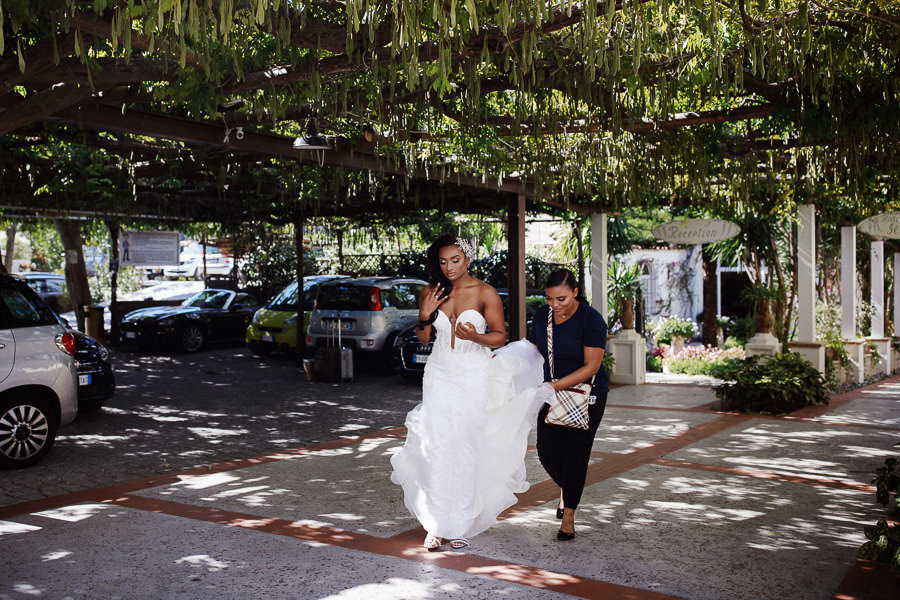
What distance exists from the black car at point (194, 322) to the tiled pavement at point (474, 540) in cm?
1102

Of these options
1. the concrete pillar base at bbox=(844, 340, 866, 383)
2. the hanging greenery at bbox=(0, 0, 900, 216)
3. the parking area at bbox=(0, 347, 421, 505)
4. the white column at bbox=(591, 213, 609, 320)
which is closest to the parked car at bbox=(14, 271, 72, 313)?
the parking area at bbox=(0, 347, 421, 505)

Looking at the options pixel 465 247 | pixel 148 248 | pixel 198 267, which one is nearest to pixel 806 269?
pixel 465 247

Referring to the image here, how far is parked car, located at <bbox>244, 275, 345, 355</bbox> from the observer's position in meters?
16.8

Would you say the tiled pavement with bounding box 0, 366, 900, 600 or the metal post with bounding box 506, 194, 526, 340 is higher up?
the metal post with bounding box 506, 194, 526, 340

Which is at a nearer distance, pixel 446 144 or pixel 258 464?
pixel 258 464

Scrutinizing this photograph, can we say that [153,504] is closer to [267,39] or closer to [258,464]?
[258,464]

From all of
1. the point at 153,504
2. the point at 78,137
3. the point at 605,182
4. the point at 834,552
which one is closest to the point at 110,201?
the point at 78,137

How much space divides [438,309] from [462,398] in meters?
0.61

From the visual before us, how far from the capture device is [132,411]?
1069 cm

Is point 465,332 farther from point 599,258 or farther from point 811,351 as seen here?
point 599,258

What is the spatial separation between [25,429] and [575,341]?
530 cm

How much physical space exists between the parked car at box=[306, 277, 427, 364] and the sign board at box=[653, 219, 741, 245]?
197 inches

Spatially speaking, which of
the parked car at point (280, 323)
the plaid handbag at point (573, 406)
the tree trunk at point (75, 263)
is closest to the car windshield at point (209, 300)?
the tree trunk at point (75, 263)

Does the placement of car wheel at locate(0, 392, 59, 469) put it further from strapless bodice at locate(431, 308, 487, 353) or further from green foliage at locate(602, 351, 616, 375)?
green foliage at locate(602, 351, 616, 375)
